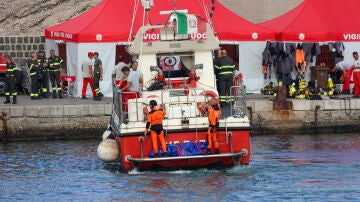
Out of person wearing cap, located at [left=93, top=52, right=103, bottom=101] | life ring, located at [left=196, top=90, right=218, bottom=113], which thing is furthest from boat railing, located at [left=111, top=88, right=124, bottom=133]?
person wearing cap, located at [left=93, top=52, right=103, bottom=101]

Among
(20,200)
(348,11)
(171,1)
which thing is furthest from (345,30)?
(20,200)

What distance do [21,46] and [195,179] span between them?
646 inches

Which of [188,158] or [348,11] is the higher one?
[348,11]

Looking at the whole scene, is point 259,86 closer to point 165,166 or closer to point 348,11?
point 348,11

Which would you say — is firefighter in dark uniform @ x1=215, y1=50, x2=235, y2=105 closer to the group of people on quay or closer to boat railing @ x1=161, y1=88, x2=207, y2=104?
boat railing @ x1=161, y1=88, x2=207, y2=104

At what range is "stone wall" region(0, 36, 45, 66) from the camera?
39.4 metres

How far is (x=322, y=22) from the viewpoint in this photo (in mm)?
35719

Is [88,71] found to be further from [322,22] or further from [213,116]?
[213,116]

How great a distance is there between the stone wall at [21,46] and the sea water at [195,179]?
10225 mm

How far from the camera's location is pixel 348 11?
119 feet

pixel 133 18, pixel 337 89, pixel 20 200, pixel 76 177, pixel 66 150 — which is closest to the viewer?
pixel 20 200

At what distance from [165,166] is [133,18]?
859 centimetres

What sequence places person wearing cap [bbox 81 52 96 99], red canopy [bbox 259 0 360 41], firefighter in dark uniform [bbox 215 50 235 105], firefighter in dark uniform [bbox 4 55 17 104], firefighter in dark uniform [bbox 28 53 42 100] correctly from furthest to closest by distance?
red canopy [bbox 259 0 360 41] → firefighter in dark uniform [bbox 28 53 42 100] → person wearing cap [bbox 81 52 96 99] → firefighter in dark uniform [bbox 4 55 17 104] → firefighter in dark uniform [bbox 215 50 235 105]

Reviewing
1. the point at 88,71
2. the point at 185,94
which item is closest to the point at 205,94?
the point at 185,94
